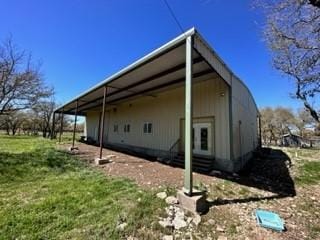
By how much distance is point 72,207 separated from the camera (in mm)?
4535

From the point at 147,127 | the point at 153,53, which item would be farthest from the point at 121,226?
the point at 147,127

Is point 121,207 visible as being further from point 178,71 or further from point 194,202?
point 178,71

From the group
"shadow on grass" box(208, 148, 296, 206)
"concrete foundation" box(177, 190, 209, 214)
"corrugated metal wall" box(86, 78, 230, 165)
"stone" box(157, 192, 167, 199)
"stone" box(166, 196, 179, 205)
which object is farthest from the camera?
"corrugated metal wall" box(86, 78, 230, 165)

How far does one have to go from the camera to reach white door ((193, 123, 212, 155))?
987 centimetres

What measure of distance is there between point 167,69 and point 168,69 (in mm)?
44

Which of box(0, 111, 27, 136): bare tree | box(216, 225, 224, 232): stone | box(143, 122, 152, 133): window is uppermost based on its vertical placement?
box(0, 111, 27, 136): bare tree

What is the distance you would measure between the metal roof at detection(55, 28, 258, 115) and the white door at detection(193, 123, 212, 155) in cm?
245

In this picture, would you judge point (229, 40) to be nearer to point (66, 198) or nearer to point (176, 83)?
point (176, 83)

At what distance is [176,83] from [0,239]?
364 inches

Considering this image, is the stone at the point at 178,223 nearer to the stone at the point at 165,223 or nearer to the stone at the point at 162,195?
the stone at the point at 165,223

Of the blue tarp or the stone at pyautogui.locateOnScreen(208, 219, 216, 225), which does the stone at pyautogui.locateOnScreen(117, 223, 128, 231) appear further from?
the blue tarp

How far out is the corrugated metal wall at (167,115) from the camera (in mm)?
9336

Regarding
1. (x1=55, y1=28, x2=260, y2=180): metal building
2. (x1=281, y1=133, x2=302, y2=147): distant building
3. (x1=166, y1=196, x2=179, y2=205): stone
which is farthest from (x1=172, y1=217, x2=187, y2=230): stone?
(x1=281, y1=133, x2=302, y2=147): distant building

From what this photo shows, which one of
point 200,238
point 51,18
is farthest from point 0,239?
point 51,18
